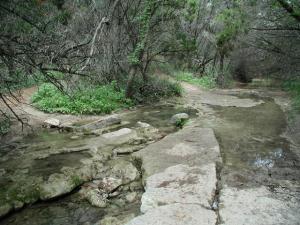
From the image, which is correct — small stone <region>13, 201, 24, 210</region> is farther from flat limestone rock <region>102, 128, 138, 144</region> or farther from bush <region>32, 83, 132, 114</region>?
bush <region>32, 83, 132, 114</region>

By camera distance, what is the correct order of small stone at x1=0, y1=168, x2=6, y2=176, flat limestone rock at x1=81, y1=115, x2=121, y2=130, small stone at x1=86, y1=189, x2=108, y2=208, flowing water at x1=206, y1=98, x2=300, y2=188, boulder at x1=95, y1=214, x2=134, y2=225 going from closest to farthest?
boulder at x1=95, y1=214, x2=134, y2=225, small stone at x1=86, y1=189, x2=108, y2=208, flowing water at x1=206, y1=98, x2=300, y2=188, small stone at x1=0, y1=168, x2=6, y2=176, flat limestone rock at x1=81, y1=115, x2=121, y2=130

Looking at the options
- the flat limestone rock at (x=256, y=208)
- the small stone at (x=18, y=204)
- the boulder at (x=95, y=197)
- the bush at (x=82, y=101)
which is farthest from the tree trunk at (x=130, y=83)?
the flat limestone rock at (x=256, y=208)

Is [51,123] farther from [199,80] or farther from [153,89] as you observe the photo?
[199,80]

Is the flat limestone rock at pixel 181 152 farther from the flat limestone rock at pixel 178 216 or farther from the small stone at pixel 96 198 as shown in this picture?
the flat limestone rock at pixel 178 216

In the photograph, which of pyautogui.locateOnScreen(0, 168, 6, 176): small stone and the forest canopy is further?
pyautogui.locateOnScreen(0, 168, 6, 176): small stone

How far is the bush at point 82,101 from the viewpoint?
11070mm

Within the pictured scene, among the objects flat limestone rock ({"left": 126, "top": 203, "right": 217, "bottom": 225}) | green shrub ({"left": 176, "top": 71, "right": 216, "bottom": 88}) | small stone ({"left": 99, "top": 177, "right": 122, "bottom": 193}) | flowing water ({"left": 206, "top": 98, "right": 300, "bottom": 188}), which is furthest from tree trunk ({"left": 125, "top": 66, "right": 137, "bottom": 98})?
green shrub ({"left": 176, "top": 71, "right": 216, "bottom": 88})

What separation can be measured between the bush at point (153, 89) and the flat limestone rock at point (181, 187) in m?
8.03

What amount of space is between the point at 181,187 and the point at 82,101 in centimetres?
737

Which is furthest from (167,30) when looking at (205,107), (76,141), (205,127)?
(76,141)

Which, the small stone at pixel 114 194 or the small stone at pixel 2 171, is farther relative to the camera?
the small stone at pixel 2 171

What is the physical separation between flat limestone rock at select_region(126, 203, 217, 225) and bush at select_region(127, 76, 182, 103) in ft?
30.2

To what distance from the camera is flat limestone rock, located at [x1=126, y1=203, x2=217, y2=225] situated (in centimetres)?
398

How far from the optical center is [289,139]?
7.71m
